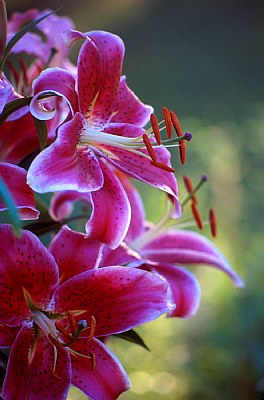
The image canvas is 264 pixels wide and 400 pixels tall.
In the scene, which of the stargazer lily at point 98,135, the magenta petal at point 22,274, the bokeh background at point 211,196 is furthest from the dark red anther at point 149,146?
the bokeh background at point 211,196

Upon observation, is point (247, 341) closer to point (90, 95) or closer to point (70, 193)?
point (70, 193)

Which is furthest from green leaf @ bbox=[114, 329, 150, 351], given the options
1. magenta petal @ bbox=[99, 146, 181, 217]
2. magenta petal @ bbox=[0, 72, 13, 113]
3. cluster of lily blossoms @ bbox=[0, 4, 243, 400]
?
magenta petal @ bbox=[0, 72, 13, 113]

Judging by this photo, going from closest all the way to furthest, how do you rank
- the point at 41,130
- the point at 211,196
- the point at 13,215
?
the point at 13,215 → the point at 41,130 → the point at 211,196

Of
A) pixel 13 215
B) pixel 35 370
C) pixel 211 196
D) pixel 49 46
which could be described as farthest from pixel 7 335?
pixel 211 196

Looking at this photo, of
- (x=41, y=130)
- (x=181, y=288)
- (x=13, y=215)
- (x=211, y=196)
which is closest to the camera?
(x=13, y=215)

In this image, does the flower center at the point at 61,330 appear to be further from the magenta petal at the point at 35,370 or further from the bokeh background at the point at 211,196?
the bokeh background at the point at 211,196

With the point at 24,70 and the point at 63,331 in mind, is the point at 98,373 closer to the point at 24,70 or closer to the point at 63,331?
the point at 63,331
